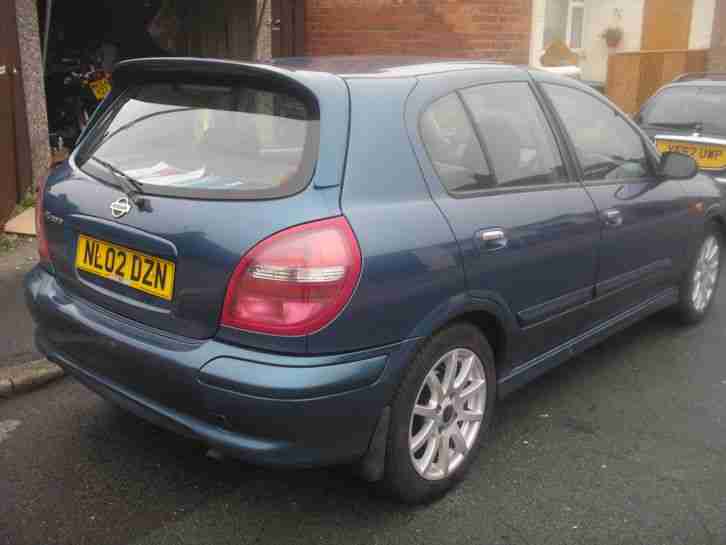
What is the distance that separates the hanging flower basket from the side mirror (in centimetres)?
1971

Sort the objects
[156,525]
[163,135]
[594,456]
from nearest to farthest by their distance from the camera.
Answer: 1. [156,525]
2. [163,135]
3. [594,456]

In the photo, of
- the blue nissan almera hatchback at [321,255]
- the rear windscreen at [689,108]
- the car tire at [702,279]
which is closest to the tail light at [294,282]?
the blue nissan almera hatchback at [321,255]

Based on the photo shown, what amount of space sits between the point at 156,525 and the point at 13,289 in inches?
117

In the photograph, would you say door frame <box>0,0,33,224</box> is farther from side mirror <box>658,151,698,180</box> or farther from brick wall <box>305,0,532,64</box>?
side mirror <box>658,151,698,180</box>

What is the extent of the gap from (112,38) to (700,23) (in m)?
16.5

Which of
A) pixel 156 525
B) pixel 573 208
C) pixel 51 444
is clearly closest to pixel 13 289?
pixel 51 444

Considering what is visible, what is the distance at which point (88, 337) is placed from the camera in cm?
297

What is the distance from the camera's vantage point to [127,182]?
2941mm

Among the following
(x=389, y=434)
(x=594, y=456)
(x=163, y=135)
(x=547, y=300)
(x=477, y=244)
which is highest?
(x=163, y=135)

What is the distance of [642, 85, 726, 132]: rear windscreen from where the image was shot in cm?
741

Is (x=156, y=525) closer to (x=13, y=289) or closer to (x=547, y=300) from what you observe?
(x=547, y=300)

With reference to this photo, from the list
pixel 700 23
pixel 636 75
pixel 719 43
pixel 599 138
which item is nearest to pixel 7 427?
pixel 599 138

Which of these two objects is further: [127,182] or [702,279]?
[702,279]

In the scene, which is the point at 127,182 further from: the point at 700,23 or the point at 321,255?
→ the point at 700,23
